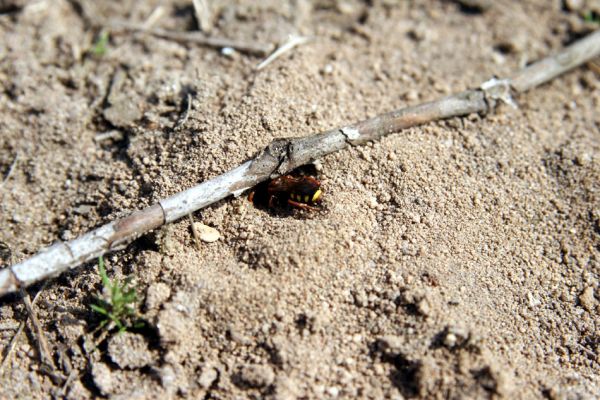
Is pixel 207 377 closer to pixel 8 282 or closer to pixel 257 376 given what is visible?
pixel 257 376

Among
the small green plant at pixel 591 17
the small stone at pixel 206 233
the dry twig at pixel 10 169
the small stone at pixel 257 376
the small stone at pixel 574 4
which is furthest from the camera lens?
the small stone at pixel 574 4

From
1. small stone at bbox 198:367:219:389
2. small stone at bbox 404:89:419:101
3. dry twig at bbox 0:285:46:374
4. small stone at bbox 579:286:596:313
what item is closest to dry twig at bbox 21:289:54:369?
dry twig at bbox 0:285:46:374

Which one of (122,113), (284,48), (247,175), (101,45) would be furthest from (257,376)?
(101,45)

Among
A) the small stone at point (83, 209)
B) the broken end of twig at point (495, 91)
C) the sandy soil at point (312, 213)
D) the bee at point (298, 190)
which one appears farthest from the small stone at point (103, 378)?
the broken end of twig at point (495, 91)

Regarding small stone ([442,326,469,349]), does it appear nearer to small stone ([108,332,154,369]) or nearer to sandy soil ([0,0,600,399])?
sandy soil ([0,0,600,399])

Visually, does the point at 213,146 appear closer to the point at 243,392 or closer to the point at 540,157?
the point at 243,392

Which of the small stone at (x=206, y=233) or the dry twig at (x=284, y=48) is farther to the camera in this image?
the dry twig at (x=284, y=48)

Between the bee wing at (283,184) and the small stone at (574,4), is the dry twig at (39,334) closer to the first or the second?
the bee wing at (283,184)
